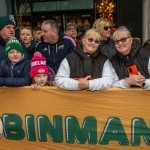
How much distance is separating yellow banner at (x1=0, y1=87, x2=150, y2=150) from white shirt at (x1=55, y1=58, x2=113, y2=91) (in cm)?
13

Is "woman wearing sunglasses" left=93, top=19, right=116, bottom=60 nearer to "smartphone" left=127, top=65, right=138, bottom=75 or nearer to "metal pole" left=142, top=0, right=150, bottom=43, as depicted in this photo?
"smartphone" left=127, top=65, right=138, bottom=75

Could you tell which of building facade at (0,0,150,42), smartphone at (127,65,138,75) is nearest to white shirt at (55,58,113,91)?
smartphone at (127,65,138,75)

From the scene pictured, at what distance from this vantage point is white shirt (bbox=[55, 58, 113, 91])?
3.93m

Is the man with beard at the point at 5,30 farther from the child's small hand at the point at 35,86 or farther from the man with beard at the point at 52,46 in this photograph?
the child's small hand at the point at 35,86

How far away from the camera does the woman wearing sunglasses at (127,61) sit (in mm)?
3957

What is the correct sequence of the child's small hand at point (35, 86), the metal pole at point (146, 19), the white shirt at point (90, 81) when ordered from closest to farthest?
the white shirt at point (90, 81), the child's small hand at point (35, 86), the metal pole at point (146, 19)

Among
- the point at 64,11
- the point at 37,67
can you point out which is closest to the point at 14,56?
the point at 37,67

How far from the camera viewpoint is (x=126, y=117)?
158 inches

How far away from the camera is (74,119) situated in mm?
4180

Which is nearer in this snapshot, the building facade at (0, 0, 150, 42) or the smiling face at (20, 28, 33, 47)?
the smiling face at (20, 28, 33, 47)

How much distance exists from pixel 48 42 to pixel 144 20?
8.20 m

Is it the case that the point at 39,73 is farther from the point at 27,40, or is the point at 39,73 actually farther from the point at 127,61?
the point at 27,40

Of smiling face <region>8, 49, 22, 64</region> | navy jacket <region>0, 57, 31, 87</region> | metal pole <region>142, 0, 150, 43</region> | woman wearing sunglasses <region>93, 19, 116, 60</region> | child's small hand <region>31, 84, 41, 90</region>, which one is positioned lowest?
child's small hand <region>31, 84, 41, 90</region>

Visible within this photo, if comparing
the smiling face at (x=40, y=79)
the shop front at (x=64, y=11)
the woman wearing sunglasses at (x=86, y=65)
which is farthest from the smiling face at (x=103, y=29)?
the shop front at (x=64, y=11)
